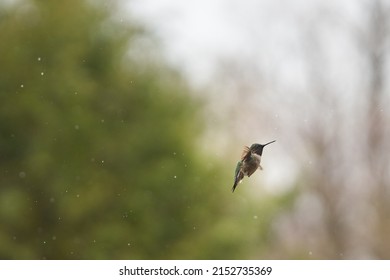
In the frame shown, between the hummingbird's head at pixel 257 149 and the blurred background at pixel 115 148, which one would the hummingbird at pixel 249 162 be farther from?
the blurred background at pixel 115 148

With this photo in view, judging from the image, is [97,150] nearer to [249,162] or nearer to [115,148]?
[115,148]

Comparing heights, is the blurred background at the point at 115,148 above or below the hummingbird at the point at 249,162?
above

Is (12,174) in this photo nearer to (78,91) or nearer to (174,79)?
(78,91)

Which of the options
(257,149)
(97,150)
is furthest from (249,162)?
(97,150)

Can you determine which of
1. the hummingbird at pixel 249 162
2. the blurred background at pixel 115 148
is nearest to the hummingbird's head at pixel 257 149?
the hummingbird at pixel 249 162

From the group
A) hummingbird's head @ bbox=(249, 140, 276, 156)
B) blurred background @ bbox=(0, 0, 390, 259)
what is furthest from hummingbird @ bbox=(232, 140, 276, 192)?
blurred background @ bbox=(0, 0, 390, 259)
